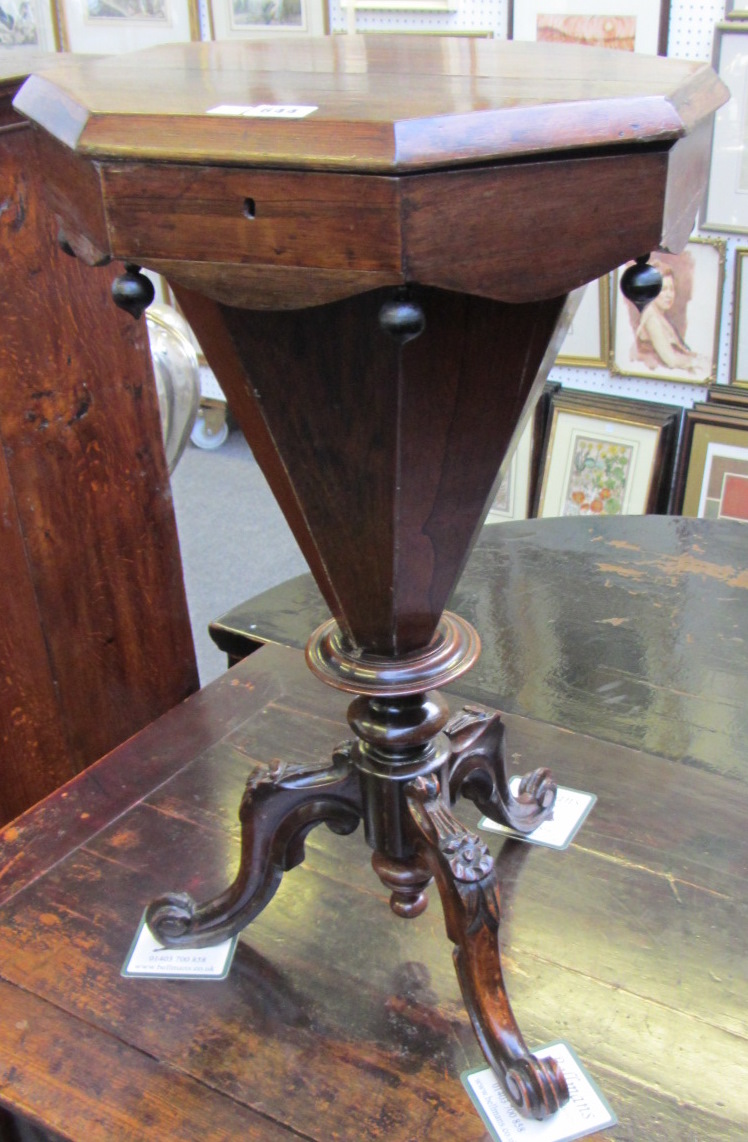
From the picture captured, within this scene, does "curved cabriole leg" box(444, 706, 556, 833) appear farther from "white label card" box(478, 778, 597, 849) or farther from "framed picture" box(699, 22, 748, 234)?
"framed picture" box(699, 22, 748, 234)

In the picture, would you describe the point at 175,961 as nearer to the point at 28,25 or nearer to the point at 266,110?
the point at 266,110

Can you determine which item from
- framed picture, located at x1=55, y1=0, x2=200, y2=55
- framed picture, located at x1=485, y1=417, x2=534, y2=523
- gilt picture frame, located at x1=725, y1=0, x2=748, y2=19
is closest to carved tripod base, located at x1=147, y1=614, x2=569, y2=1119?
gilt picture frame, located at x1=725, y1=0, x2=748, y2=19

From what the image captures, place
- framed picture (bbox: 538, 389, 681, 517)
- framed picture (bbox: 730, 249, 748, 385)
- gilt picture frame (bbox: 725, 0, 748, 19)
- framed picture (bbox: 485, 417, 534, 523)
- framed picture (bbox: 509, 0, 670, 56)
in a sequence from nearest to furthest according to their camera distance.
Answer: gilt picture frame (bbox: 725, 0, 748, 19), framed picture (bbox: 509, 0, 670, 56), framed picture (bbox: 730, 249, 748, 385), framed picture (bbox: 538, 389, 681, 517), framed picture (bbox: 485, 417, 534, 523)

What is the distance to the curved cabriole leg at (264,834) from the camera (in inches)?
43.5

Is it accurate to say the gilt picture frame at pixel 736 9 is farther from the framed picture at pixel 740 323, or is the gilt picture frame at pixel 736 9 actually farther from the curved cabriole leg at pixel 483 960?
the curved cabriole leg at pixel 483 960

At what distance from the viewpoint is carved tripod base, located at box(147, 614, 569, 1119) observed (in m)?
0.96

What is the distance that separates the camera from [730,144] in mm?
2477

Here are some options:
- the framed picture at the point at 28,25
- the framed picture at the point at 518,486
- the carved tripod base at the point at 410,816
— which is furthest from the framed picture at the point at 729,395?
the framed picture at the point at 28,25

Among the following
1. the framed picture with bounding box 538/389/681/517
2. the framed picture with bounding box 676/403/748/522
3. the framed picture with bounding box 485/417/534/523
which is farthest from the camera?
the framed picture with bounding box 485/417/534/523

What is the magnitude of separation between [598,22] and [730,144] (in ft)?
1.41

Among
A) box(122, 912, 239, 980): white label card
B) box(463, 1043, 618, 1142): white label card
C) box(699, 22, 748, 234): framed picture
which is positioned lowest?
box(122, 912, 239, 980): white label card

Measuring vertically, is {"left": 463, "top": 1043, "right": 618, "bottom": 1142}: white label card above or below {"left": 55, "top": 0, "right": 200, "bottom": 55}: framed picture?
below

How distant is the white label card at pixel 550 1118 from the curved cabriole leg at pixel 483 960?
0.04 ft

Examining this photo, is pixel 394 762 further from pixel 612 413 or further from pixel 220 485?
pixel 220 485
